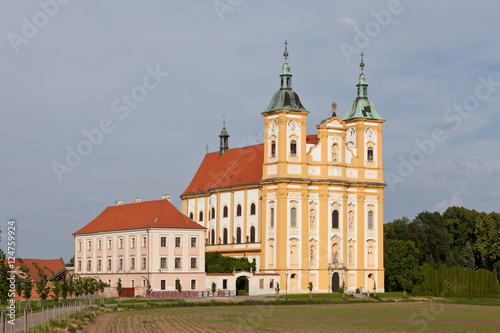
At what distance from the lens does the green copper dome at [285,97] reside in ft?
296

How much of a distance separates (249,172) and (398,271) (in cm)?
1915

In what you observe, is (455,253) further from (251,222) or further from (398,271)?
(251,222)

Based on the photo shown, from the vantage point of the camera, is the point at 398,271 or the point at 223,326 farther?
the point at 398,271

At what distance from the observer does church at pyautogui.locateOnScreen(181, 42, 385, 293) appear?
8906cm

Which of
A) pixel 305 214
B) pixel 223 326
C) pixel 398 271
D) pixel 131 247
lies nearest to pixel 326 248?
pixel 305 214

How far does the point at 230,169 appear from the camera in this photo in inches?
4072

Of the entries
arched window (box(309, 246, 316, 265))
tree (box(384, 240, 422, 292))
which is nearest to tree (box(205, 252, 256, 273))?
arched window (box(309, 246, 316, 265))

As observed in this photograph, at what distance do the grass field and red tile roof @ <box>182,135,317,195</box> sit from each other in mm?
27803

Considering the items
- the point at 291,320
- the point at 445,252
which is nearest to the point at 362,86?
the point at 445,252

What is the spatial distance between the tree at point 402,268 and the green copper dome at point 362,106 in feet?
46.9

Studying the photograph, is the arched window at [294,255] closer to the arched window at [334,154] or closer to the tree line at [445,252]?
the arched window at [334,154]

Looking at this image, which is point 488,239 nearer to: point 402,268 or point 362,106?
point 402,268

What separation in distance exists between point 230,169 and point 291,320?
162 ft

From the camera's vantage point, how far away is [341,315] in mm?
61062
